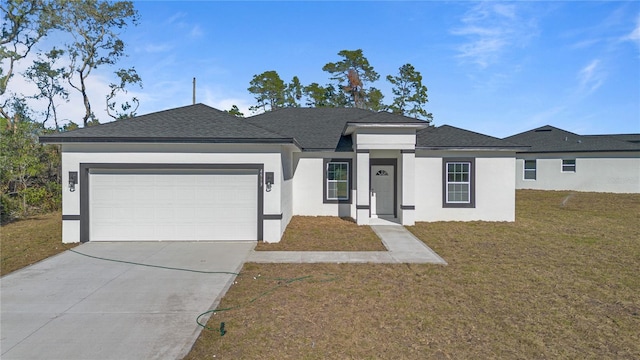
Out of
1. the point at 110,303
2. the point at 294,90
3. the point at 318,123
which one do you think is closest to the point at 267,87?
the point at 294,90

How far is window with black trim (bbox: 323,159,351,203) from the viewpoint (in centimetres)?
1448

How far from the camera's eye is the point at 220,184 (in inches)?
396

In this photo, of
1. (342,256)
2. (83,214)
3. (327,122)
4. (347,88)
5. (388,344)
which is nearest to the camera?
(388,344)

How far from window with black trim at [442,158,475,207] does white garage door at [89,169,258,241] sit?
7.95 meters

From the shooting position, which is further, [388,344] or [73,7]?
[73,7]

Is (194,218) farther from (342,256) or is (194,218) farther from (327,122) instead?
(327,122)

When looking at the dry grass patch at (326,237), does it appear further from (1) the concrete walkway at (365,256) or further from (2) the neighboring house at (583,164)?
(2) the neighboring house at (583,164)

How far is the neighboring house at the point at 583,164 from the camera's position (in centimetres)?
2338

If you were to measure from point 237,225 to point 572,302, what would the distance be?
26.6 ft

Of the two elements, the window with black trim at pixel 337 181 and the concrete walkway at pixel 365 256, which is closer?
the concrete walkway at pixel 365 256

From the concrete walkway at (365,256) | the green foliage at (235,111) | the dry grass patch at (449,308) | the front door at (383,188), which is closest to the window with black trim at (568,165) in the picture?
the dry grass patch at (449,308)

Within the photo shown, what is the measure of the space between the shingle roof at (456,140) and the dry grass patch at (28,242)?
12536 mm

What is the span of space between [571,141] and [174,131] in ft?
94.1

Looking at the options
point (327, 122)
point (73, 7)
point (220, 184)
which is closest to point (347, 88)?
point (327, 122)
